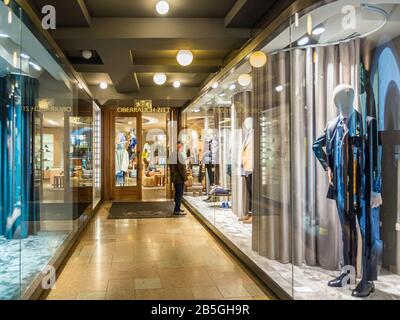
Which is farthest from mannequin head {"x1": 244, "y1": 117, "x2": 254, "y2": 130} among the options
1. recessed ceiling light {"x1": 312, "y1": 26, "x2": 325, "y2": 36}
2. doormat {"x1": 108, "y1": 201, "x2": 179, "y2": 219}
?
doormat {"x1": 108, "y1": 201, "x2": 179, "y2": 219}

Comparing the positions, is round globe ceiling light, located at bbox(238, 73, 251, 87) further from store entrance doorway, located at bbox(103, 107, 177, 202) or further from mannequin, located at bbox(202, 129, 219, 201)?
store entrance doorway, located at bbox(103, 107, 177, 202)

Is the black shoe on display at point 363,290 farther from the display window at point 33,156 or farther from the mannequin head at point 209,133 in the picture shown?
the mannequin head at point 209,133

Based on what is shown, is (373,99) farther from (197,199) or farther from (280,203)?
(197,199)

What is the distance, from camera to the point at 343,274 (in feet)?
12.0

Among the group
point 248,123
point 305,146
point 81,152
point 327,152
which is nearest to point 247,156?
point 248,123

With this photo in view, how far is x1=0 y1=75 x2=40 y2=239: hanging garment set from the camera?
4250 millimetres

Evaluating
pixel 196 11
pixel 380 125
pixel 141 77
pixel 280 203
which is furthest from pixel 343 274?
pixel 141 77

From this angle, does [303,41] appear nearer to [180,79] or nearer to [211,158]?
[211,158]

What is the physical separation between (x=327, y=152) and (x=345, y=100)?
49 cm

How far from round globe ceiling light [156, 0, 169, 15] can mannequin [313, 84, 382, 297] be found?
8.37 ft

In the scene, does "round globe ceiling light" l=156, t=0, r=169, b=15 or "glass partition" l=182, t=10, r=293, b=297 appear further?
"round globe ceiling light" l=156, t=0, r=169, b=15

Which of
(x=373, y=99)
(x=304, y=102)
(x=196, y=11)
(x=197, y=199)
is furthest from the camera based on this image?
(x=197, y=199)

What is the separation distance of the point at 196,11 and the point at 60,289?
3.90 m

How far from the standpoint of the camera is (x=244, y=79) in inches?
212
